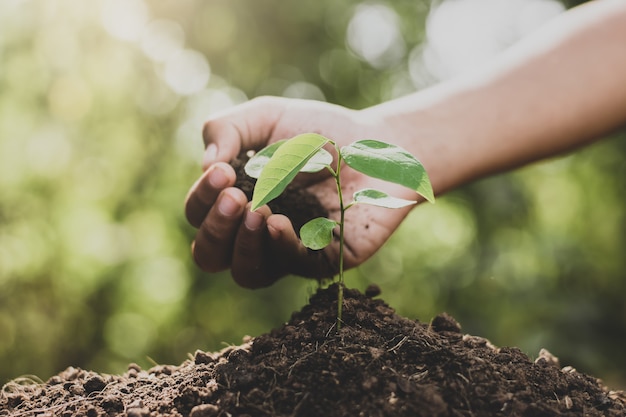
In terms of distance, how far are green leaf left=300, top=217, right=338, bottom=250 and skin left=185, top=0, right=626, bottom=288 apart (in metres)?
0.63

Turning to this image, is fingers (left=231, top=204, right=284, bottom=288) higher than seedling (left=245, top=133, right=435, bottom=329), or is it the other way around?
seedling (left=245, top=133, right=435, bottom=329)

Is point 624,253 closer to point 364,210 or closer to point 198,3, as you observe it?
point 364,210

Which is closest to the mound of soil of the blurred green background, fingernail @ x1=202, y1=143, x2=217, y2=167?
fingernail @ x1=202, y1=143, x2=217, y2=167

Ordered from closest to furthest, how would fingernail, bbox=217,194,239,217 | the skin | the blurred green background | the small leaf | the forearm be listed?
the small leaf, fingernail, bbox=217,194,239,217, the skin, the forearm, the blurred green background

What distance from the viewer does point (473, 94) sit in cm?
227

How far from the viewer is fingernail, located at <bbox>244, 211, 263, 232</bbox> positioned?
1.74m

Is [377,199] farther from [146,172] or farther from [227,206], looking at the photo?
[146,172]

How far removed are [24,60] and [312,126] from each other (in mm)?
5391

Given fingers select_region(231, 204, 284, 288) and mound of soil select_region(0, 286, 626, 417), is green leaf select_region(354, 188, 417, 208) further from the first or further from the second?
fingers select_region(231, 204, 284, 288)

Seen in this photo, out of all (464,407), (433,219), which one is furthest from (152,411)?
(433,219)

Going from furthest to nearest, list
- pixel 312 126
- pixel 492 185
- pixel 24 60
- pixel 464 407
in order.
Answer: pixel 24 60
pixel 492 185
pixel 312 126
pixel 464 407

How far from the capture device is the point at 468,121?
2.24 m

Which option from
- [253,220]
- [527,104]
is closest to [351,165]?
[253,220]

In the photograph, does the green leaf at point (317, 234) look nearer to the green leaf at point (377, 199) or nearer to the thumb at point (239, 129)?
the green leaf at point (377, 199)
